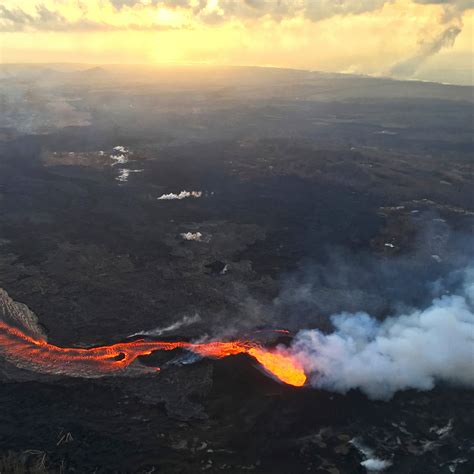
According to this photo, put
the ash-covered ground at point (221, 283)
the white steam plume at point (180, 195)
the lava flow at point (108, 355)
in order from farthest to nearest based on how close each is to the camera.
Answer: the white steam plume at point (180, 195) < the lava flow at point (108, 355) < the ash-covered ground at point (221, 283)

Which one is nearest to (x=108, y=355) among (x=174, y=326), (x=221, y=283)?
(x=174, y=326)

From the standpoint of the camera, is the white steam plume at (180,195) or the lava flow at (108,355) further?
the white steam plume at (180,195)

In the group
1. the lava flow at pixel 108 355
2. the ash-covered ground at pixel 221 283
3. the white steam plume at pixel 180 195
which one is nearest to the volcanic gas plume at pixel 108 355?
the lava flow at pixel 108 355

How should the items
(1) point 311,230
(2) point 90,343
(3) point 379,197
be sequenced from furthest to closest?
(3) point 379,197, (1) point 311,230, (2) point 90,343

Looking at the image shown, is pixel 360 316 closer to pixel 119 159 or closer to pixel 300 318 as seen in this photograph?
pixel 300 318

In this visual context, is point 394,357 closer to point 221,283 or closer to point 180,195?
point 221,283

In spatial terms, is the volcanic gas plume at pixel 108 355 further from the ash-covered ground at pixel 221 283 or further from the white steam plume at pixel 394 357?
the white steam plume at pixel 394 357

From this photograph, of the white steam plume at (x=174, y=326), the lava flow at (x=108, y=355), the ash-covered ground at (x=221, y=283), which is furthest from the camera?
the white steam plume at (x=174, y=326)

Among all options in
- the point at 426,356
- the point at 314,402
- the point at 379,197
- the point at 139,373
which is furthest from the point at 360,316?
the point at 379,197

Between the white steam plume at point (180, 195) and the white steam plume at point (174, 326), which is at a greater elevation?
the white steam plume at point (180, 195)
